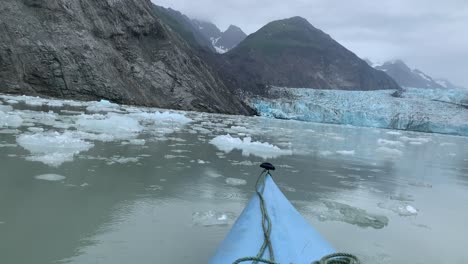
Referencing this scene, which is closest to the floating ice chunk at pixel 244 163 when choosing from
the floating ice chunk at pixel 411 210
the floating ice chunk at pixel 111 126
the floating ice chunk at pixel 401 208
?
the floating ice chunk at pixel 401 208

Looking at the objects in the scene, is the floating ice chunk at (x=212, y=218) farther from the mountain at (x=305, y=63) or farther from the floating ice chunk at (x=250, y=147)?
the mountain at (x=305, y=63)

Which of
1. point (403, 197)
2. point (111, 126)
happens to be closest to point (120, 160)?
point (403, 197)

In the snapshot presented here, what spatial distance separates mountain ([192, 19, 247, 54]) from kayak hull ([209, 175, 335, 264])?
144038 millimetres

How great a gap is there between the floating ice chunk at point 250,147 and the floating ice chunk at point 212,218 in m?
4.15

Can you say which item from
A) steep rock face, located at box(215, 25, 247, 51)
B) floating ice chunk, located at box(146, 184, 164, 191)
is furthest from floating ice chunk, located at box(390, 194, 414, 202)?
steep rock face, located at box(215, 25, 247, 51)

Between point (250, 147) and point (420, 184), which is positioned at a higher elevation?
point (250, 147)

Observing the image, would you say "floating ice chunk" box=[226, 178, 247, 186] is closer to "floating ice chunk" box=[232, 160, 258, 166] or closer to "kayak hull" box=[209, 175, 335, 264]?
"floating ice chunk" box=[232, 160, 258, 166]

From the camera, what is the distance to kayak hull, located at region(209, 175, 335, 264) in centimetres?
211

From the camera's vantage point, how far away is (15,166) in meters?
4.23

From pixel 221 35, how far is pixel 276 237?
159m

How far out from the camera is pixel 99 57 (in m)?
25.7

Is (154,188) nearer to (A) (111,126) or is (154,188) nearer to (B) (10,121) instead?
(B) (10,121)

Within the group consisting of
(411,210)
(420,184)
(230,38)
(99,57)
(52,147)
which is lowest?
(420,184)

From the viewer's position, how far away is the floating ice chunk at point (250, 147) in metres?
7.83
